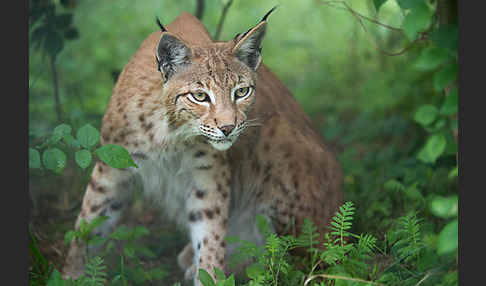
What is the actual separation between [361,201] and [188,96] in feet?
7.10

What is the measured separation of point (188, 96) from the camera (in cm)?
350

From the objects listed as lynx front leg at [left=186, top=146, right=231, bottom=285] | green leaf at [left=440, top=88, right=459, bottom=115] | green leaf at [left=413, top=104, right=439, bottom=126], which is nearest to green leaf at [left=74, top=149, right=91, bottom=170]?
lynx front leg at [left=186, top=146, right=231, bottom=285]

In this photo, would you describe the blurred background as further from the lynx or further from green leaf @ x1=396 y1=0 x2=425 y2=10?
the lynx

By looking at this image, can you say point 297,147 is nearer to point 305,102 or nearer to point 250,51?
point 250,51

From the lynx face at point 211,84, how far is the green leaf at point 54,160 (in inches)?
30.6

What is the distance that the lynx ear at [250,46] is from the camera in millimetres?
3492

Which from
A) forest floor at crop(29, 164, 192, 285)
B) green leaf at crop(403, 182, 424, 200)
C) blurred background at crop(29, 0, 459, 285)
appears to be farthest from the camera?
green leaf at crop(403, 182, 424, 200)

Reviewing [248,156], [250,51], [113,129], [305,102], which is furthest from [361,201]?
[305,102]

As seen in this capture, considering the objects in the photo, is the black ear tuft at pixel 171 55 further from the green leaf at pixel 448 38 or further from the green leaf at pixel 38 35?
the green leaf at pixel 38 35

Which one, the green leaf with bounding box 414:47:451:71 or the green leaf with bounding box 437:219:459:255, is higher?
the green leaf with bounding box 414:47:451:71

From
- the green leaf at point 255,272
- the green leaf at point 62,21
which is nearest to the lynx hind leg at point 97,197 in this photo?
the green leaf at point 255,272

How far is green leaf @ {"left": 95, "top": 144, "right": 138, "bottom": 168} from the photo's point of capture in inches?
125

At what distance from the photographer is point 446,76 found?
7.94 feet

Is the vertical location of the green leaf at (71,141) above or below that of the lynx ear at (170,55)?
below
